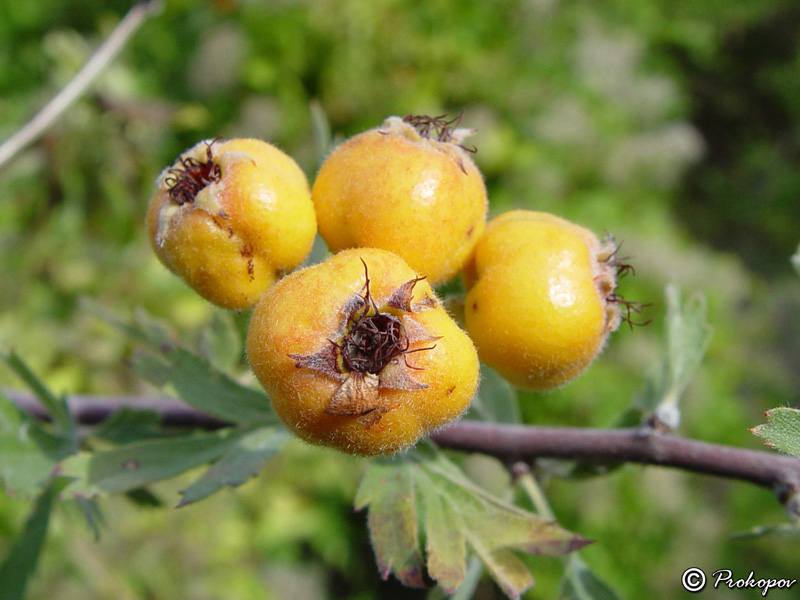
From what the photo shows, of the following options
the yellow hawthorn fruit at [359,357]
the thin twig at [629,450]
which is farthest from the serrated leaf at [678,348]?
→ the yellow hawthorn fruit at [359,357]

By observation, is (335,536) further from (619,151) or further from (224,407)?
(619,151)

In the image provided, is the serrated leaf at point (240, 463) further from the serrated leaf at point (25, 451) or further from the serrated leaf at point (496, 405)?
the serrated leaf at point (496, 405)

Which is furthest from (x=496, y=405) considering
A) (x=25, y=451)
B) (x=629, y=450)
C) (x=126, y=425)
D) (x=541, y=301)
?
(x=25, y=451)

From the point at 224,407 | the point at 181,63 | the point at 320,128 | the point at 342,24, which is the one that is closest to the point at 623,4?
the point at 342,24

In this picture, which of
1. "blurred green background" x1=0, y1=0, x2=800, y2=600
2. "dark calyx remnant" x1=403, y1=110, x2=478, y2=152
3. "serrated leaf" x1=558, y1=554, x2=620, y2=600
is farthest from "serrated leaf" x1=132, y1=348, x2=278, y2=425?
"serrated leaf" x1=558, y1=554, x2=620, y2=600

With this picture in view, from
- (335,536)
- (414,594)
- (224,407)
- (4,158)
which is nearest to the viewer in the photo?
(224,407)

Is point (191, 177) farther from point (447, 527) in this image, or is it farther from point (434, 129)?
point (447, 527)
